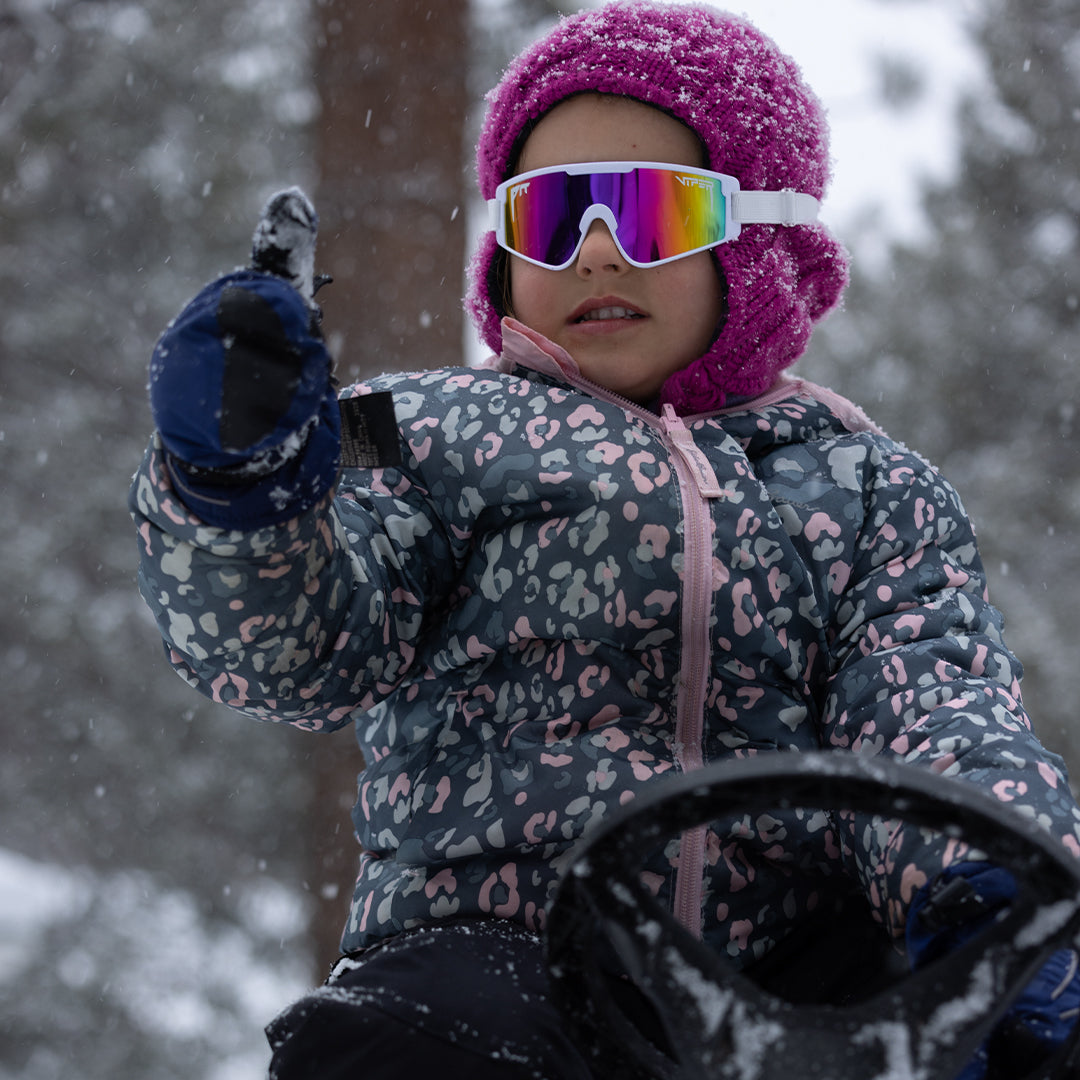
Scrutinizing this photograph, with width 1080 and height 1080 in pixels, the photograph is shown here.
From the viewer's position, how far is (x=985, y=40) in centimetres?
816

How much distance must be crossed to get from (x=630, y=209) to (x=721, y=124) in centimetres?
23

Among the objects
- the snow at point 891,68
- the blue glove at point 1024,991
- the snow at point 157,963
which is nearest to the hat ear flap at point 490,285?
the blue glove at point 1024,991

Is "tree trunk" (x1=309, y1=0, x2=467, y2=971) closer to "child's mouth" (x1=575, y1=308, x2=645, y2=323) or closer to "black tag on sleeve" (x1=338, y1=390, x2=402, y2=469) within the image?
"child's mouth" (x1=575, y1=308, x2=645, y2=323)

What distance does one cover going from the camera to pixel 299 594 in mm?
1323

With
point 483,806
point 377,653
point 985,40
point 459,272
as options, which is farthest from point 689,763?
point 985,40

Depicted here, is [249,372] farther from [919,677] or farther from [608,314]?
[919,677]

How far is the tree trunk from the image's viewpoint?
3.40 meters

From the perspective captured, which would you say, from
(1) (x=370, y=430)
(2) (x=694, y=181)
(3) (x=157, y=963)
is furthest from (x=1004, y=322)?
(1) (x=370, y=430)

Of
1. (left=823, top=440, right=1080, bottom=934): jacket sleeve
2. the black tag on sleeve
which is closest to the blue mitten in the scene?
the black tag on sleeve

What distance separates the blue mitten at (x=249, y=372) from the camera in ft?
3.61

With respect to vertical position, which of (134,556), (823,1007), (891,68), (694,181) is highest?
(891,68)

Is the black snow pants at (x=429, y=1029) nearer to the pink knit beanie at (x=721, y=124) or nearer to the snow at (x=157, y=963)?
the pink knit beanie at (x=721, y=124)

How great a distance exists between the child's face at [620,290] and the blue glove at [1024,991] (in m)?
0.89

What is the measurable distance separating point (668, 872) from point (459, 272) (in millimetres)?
2484
